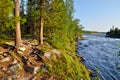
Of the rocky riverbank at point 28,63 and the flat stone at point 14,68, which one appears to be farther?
the flat stone at point 14,68

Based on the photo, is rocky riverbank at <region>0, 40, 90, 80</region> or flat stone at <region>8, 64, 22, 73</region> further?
flat stone at <region>8, 64, 22, 73</region>

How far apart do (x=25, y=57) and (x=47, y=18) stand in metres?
7.31

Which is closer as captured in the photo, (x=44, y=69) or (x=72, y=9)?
(x=44, y=69)

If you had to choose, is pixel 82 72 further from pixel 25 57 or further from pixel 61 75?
pixel 25 57

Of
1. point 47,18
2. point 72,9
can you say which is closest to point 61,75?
point 47,18

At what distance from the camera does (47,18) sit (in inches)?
1049

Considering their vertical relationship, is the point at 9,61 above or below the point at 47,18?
below

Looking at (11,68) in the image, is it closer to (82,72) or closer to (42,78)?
(42,78)

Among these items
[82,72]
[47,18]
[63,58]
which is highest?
[47,18]

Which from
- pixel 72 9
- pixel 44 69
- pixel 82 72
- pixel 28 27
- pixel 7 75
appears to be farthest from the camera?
pixel 72 9

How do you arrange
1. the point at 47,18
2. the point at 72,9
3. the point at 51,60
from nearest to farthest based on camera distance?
the point at 51,60 → the point at 47,18 → the point at 72,9

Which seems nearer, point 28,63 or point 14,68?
point 14,68

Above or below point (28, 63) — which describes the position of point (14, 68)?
below

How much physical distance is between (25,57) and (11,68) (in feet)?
7.25
